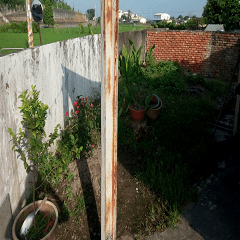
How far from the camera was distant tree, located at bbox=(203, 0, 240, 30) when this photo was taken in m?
20.9

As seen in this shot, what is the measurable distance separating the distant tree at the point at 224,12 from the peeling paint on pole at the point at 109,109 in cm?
2310

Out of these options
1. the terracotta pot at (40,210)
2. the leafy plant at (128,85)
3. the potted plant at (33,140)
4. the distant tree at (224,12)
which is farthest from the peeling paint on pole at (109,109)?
the distant tree at (224,12)

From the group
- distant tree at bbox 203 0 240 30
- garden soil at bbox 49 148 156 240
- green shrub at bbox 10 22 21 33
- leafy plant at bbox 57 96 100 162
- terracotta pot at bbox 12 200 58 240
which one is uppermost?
distant tree at bbox 203 0 240 30

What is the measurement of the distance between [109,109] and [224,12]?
2451cm

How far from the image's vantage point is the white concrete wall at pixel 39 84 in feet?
7.94

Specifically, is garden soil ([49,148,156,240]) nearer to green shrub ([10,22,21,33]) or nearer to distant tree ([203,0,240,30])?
green shrub ([10,22,21,33])

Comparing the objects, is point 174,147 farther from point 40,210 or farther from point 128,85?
point 128,85

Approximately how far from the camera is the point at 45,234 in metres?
2.58

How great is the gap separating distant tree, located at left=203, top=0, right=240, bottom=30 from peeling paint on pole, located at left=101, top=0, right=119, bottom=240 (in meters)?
23.1

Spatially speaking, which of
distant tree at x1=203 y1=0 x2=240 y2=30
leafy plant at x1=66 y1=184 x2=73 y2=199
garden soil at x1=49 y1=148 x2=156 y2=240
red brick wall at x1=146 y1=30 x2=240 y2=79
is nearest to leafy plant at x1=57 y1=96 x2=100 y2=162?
garden soil at x1=49 y1=148 x2=156 y2=240

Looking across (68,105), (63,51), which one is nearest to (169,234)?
(68,105)

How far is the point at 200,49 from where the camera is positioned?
10031mm

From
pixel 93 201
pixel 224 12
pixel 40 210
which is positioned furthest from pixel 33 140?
pixel 224 12

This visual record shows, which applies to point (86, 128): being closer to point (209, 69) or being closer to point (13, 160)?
point (13, 160)
